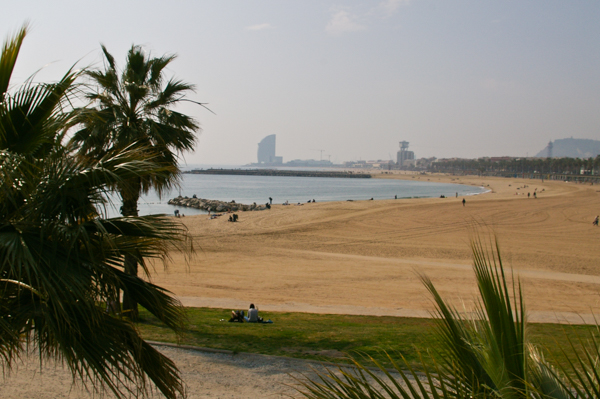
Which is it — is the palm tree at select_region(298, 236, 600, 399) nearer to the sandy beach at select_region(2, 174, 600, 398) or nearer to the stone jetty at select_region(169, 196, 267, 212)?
the sandy beach at select_region(2, 174, 600, 398)

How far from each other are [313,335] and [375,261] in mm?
13181

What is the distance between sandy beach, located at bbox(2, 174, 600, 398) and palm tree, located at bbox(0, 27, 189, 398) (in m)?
2.30

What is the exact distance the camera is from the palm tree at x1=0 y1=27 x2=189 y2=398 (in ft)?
9.12

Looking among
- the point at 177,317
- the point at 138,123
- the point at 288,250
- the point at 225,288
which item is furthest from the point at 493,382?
the point at 288,250

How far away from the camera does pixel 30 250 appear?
2801 millimetres

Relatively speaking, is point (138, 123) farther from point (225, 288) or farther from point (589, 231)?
point (589, 231)

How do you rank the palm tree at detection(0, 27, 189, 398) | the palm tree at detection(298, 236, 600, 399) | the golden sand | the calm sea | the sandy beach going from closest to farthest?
the palm tree at detection(298, 236, 600, 399) → the palm tree at detection(0, 27, 189, 398) → the sandy beach → the golden sand → the calm sea

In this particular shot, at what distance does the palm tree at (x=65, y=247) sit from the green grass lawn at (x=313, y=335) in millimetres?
3650

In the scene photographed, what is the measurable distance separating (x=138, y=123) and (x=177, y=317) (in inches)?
271

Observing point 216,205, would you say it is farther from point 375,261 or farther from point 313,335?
point 313,335

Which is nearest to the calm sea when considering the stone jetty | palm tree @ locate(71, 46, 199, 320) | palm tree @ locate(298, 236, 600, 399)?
the stone jetty

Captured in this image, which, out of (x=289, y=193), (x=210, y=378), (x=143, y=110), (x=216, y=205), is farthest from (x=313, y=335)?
(x=289, y=193)

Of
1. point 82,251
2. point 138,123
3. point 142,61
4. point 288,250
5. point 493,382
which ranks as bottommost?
point 288,250

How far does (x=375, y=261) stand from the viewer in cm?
2120
